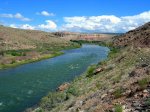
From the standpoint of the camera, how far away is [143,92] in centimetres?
2064

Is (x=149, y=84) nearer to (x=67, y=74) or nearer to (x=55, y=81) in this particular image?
(x=55, y=81)

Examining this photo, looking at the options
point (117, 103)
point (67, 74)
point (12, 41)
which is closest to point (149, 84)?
point (117, 103)

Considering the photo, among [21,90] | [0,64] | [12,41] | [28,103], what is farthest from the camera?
[12,41]

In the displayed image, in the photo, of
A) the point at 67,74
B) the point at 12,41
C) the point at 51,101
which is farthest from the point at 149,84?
the point at 12,41

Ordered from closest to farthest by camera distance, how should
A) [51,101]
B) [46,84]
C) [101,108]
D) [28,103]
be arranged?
[101,108] → [51,101] → [28,103] → [46,84]

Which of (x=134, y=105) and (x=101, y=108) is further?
(x=101, y=108)

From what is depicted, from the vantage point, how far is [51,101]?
35312 mm

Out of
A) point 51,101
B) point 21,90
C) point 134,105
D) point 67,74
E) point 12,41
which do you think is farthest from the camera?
point 12,41

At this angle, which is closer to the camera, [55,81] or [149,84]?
[149,84]

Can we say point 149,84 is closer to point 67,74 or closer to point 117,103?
point 117,103

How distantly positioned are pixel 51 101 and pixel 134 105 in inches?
699

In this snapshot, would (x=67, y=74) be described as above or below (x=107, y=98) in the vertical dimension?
below

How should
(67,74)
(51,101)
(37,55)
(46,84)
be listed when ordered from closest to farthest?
(51,101), (46,84), (67,74), (37,55)

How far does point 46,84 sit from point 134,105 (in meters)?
36.5
